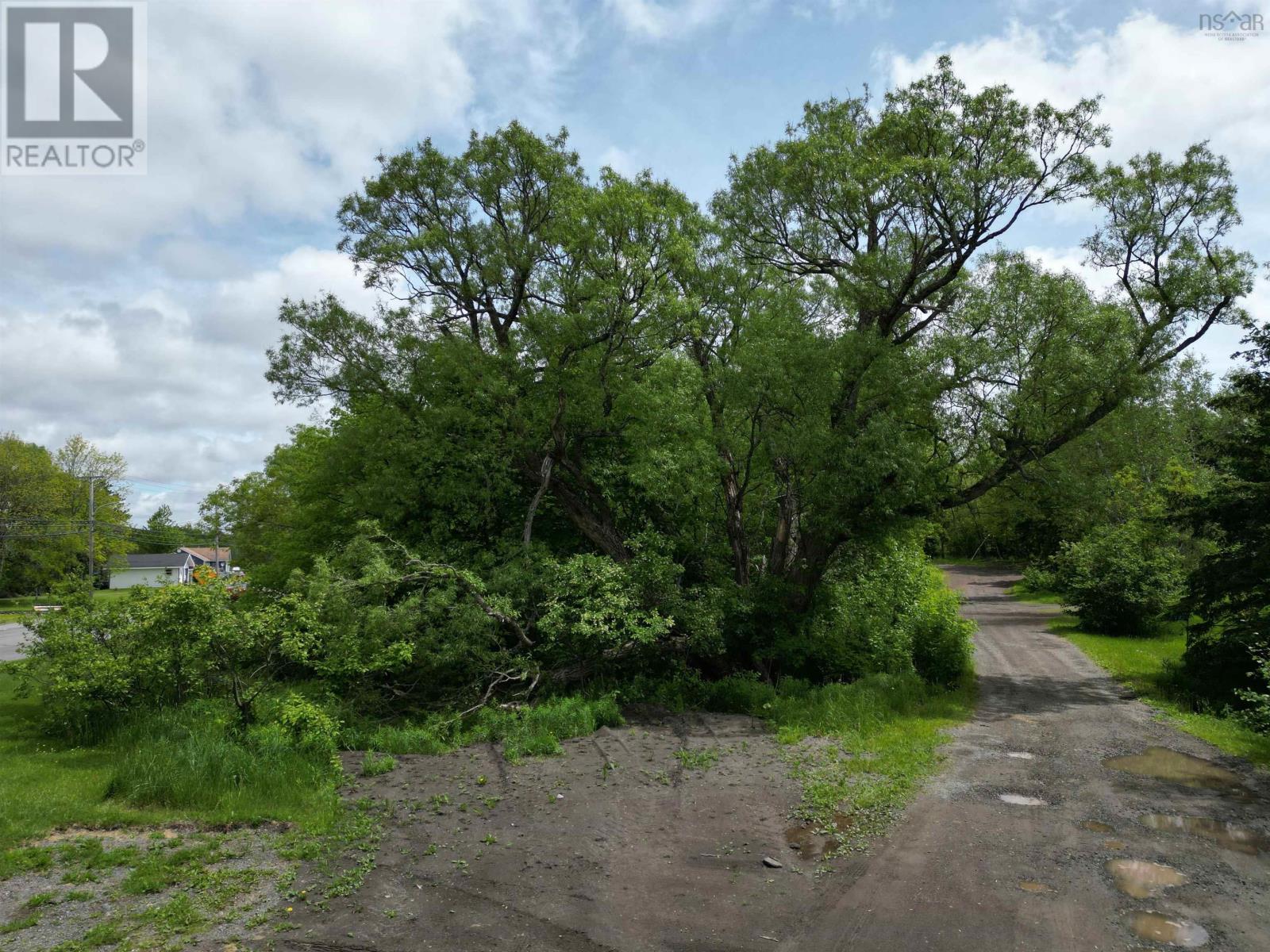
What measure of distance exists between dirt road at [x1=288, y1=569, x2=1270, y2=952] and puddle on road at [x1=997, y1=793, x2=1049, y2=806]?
35 millimetres

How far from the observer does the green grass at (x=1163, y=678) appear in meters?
11.8

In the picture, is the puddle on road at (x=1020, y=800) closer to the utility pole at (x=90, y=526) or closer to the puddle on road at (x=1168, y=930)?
the puddle on road at (x=1168, y=930)

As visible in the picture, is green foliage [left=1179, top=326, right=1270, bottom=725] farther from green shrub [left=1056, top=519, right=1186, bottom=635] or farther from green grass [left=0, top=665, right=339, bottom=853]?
green grass [left=0, top=665, right=339, bottom=853]

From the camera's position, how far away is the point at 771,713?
A: 533 inches

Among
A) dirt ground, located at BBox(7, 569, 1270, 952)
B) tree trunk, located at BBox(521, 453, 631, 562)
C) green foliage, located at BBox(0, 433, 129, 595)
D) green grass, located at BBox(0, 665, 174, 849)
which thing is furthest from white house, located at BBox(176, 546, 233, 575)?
dirt ground, located at BBox(7, 569, 1270, 952)

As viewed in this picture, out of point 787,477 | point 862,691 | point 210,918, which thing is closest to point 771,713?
point 862,691

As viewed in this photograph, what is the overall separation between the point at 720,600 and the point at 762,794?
22.0 feet

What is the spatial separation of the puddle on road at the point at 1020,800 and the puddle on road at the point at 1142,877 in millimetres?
1679

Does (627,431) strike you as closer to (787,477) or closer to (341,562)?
(787,477)

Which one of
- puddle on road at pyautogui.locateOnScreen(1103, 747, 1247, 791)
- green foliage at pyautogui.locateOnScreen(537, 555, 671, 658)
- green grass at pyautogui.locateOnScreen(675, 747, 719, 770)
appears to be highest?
green foliage at pyautogui.locateOnScreen(537, 555, 671, 658)

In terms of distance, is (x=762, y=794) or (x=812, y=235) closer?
(x=762, y=794)

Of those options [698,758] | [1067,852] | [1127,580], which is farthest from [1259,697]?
[1127,580]

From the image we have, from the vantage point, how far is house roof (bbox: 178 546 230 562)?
88438 millimetres

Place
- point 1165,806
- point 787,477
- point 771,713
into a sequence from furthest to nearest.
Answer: point 787,477 < point 771,713 < point 1165,806
